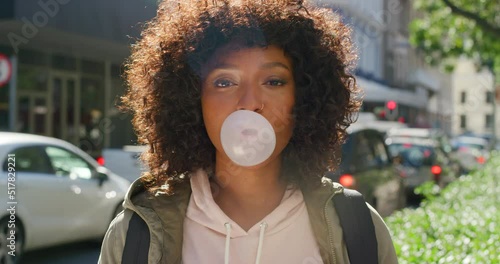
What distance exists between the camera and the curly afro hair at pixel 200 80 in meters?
1.76

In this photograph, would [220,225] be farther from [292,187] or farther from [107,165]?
[107,165]

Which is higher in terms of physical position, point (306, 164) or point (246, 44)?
point (246, 44)

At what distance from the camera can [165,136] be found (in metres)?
1.89

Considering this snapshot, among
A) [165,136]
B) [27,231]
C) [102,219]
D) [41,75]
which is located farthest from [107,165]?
[165,136]

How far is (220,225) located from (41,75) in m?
16.0

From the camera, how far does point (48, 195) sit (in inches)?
282

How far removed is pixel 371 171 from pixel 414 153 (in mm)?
4946

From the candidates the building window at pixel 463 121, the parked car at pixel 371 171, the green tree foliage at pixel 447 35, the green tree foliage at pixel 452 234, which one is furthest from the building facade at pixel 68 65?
the building window at pixel 463 121

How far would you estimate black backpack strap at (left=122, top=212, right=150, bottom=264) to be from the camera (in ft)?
5.26

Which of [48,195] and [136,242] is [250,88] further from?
[48,195]

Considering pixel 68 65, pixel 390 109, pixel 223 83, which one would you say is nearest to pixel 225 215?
pixel 223 83

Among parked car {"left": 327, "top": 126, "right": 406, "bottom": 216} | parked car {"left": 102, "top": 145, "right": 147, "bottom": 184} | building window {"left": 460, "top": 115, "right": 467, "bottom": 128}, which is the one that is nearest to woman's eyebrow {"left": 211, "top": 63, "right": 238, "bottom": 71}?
parked car {"left": 327, "top": 126, "right": 406, "bottom": 216}

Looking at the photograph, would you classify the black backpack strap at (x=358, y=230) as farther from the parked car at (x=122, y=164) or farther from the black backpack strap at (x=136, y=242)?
the parked car at (x=122, y=164)

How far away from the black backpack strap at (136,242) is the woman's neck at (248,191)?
0.24 m
